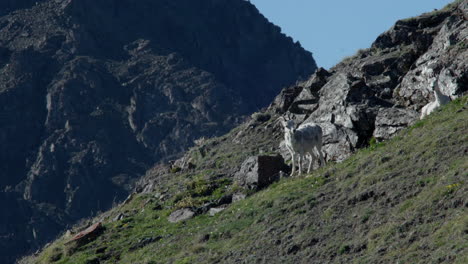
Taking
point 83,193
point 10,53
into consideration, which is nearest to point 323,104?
point 83,193

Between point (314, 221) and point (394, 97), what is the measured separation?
1435 centimetres

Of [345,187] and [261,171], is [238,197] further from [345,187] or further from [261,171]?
[345,187]

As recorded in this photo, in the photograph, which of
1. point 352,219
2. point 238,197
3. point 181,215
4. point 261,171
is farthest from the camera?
point 261,171

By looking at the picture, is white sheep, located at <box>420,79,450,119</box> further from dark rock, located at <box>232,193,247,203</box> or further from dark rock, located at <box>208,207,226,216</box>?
dark rock, located at <box>208,207,226,216</box>

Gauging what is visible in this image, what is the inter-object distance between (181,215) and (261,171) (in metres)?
4.00

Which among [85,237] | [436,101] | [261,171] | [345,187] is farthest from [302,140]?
[85,237]

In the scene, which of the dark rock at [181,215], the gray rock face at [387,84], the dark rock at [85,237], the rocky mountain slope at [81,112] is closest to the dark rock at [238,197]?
the dark rock at [181,215]

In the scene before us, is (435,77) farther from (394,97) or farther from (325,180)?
(325,180)

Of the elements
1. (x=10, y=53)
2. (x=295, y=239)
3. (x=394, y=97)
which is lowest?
(x=295, y=239)

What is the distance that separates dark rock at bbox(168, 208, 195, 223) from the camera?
32244 millimetres

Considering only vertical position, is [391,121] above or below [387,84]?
below

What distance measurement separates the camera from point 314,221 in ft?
78.6

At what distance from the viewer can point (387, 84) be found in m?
38.4

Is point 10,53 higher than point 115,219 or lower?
higher
